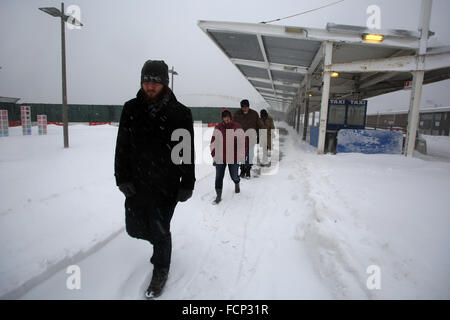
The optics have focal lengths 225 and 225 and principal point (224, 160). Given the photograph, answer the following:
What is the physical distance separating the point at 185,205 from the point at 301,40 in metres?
8.66

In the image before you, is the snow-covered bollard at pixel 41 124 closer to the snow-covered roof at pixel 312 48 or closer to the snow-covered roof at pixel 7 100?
the snow-covered roof at pixel 312 48

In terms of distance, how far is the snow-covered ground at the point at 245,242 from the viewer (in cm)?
207

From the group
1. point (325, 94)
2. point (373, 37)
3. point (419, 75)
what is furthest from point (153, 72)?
point (419, 75)

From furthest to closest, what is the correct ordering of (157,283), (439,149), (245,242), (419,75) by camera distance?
1. (439,149)
2. (419,75)
3. (245,242)
4. (157,283)

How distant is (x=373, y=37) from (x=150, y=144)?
9.49 meters

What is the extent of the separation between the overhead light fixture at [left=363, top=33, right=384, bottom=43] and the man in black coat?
8994 millimetres

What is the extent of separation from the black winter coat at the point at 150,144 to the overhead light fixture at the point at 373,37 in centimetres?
903

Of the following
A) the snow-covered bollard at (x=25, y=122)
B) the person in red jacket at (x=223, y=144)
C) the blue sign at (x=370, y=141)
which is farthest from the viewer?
the snow-covered bollard at (x=25, y=122)

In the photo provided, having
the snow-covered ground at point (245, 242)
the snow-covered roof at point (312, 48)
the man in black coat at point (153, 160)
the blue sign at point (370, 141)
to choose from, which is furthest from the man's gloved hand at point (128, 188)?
the blue sign at point (370, 141)

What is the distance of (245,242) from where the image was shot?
2.88 metres

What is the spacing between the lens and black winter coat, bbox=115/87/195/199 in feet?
6.30
